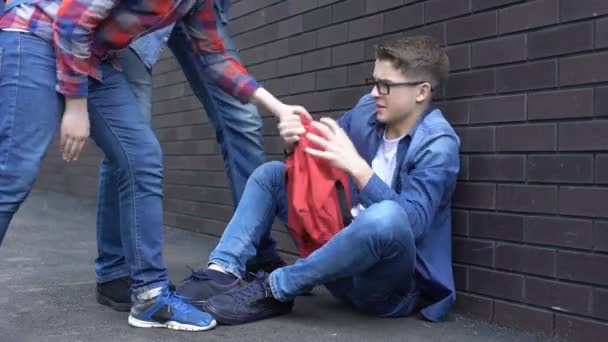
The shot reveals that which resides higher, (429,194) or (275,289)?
(429,194)

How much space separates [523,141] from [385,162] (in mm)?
579

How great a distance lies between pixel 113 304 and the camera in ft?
9.73

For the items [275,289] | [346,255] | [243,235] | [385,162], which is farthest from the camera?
[385,162]

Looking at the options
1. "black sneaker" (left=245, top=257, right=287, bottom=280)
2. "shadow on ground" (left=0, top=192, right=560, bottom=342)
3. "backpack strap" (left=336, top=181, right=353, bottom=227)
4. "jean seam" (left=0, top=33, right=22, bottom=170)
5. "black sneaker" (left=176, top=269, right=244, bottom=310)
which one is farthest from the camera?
"black sneaker" (left=245, top=257, right=287, bottom=280)

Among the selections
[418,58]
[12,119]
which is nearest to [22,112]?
[12,119]

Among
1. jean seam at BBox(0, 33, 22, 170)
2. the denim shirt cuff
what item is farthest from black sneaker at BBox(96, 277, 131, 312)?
the denim shirt cuff

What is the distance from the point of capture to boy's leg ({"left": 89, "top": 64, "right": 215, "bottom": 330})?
2553mm

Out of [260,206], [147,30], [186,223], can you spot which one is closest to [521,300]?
[260,206]

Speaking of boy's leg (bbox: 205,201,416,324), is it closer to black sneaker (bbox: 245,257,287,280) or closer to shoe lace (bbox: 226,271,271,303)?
shoe lace (bbox: 226,271,271,303)

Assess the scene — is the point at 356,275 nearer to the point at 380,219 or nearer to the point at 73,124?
the point at 380,219

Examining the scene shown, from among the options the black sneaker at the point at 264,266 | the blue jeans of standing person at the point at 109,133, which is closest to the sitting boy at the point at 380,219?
the blue jeans of standing person at the point at 109,133

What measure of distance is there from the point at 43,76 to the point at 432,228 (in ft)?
5.20

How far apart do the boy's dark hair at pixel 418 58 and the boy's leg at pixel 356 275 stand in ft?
2.18

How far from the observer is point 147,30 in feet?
8.23
